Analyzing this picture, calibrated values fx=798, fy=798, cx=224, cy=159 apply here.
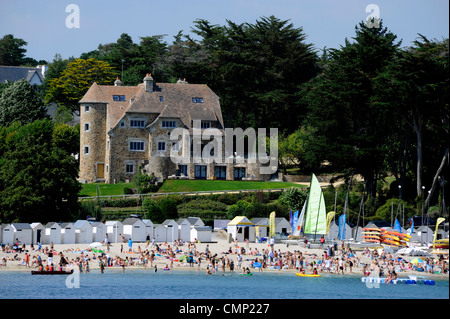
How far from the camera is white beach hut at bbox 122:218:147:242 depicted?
66188mm

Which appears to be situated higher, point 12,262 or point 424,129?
point 424,129

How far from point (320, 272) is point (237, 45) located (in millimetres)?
52838

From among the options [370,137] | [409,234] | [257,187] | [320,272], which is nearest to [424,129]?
[370,137]

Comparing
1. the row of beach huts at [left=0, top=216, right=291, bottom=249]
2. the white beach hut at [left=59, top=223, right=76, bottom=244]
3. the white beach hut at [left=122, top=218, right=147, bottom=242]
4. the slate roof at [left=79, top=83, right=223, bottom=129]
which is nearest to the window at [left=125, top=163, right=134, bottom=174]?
the slate roof at [left=79, top=83, right=223, bottom=129]

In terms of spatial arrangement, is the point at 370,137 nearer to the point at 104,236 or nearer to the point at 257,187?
the point at 257,187

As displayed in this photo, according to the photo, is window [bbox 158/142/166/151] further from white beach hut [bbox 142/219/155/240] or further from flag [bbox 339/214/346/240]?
flag [bbox 339/214/346/240]

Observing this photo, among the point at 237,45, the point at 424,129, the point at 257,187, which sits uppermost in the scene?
the point at 237,45

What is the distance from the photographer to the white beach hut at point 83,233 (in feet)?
211

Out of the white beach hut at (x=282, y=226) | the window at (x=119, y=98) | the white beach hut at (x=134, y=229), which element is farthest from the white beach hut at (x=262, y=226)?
the window at (x=119, y=98)

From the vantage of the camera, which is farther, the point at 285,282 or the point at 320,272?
the point at 320,272

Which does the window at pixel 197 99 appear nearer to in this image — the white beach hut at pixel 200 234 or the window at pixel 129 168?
the window at pixel 129 168

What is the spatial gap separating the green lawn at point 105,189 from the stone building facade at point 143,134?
3.48 meters
